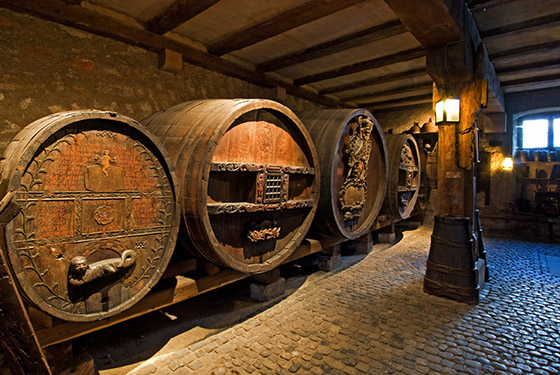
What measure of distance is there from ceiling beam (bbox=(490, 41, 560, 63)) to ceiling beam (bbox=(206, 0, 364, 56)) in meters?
3.17

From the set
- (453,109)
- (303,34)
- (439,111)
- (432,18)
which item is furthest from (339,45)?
(453,109)

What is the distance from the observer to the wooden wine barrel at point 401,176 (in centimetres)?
536

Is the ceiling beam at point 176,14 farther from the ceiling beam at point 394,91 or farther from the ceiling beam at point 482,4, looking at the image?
the ceiling beam at point 394,91

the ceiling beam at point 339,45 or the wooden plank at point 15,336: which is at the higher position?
the ceiling beam at point 339,45

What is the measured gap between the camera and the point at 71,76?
3150 millimetres

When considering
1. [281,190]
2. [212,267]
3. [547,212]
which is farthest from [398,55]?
[547,212]

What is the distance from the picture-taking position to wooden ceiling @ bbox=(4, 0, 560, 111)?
10.4 ft

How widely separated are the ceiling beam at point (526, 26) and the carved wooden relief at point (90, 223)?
4348 mm

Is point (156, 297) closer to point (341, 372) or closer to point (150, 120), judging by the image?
point (341, 372)

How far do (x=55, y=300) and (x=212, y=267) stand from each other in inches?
46.1

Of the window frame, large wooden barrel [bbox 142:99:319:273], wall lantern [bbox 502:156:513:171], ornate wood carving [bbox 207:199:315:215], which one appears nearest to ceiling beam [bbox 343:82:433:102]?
wall lantern [bbox 502:156:513:171]

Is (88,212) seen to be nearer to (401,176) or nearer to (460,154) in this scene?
(460,154)

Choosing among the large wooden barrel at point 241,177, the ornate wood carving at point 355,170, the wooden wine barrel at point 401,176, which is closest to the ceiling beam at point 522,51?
the wooden wine barrel at point 401,176

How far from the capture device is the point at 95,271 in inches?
69.5
